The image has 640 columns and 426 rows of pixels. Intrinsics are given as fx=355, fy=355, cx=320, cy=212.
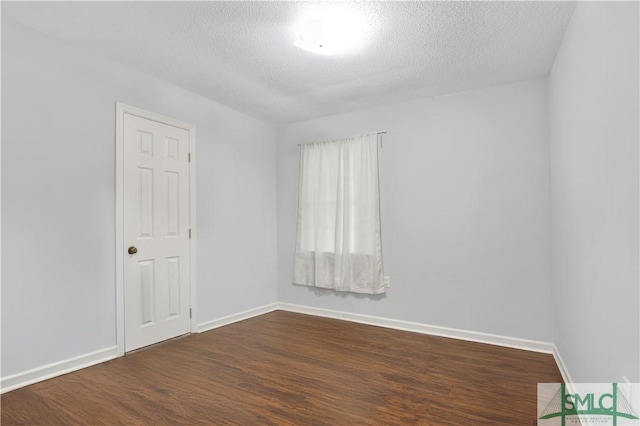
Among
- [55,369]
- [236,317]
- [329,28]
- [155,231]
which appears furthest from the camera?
[236,317]

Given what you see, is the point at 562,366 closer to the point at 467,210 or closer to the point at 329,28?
the point at 467,210

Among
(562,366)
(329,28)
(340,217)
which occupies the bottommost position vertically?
(562,366)

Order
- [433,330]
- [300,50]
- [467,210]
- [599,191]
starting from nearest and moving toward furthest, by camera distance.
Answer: [599,191] < [300,50] < [467,210] < [433,330]

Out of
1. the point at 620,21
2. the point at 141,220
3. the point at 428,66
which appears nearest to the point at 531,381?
the point at 620,21

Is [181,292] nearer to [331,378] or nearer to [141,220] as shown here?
[141,220]

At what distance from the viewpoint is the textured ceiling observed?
7.54ft

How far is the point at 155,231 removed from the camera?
134 inches

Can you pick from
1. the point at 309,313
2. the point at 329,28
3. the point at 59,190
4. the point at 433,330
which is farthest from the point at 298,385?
the point at 329,28

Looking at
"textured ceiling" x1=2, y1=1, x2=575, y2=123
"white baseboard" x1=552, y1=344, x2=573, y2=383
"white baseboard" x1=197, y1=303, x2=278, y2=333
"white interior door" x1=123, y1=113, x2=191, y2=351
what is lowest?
"white baseboard" x1=197, y1=303, x2=278, y2=333

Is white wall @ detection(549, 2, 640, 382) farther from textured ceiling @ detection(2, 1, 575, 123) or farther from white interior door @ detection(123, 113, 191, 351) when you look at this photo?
white interior door @ detection(123, 113, 191, 351)

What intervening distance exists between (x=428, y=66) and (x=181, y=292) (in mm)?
3212

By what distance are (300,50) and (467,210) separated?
7.28 ft

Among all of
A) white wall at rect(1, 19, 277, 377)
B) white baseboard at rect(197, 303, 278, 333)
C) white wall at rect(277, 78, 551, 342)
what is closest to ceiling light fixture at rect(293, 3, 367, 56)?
white wall at rect(277, 78, 551, 342)

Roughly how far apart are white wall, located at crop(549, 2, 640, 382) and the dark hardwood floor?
549 millimetres
